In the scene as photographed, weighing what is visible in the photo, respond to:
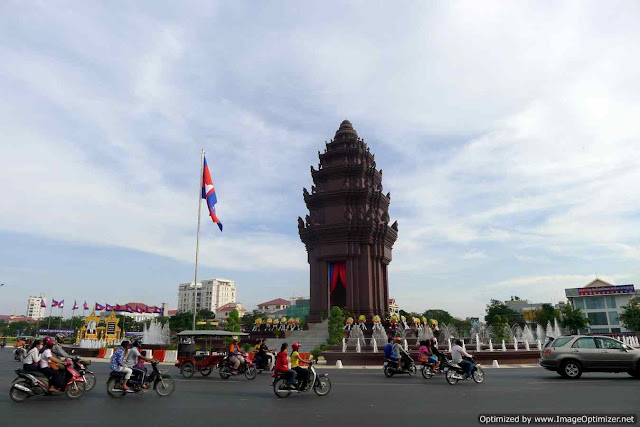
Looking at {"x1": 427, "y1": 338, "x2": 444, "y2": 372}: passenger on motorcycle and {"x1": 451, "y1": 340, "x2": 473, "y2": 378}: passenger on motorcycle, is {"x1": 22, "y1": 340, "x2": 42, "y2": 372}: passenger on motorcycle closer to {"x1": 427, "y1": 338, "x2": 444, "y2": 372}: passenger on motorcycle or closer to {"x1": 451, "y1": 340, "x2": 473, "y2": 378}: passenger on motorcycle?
{"x1": 451, "y1": 340, "x2": 473, "y2": 378}: passenger on motorcycle

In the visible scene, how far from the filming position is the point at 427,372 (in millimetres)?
17438

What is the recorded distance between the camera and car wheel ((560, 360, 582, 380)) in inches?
639

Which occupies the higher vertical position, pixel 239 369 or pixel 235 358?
pixel 235 358

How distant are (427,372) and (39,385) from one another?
13.1 metres

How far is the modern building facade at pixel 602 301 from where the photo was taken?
87125 millimetres

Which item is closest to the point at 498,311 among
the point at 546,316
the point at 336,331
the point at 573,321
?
the point at 546,316

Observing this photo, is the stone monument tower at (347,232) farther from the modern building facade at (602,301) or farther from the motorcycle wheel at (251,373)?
the modern building facade at (602,301)

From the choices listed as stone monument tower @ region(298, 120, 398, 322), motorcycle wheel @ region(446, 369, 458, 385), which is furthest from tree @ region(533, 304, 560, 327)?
motorcycle wheel @ region(446, 369, 458, 385)

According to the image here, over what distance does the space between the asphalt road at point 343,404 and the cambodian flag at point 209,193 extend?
15.7 metres

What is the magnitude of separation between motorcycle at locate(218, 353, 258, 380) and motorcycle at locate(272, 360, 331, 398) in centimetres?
602

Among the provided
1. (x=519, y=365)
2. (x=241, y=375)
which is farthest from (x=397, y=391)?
(x=519, y=365)

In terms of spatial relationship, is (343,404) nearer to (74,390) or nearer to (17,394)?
(74,390)

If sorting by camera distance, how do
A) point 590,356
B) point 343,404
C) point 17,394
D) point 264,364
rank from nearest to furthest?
point 343,404 → point 17,394 → point 590,356 → point 264,364

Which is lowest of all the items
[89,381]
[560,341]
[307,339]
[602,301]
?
[89,381]
